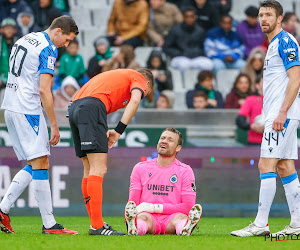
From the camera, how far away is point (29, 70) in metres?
7.22

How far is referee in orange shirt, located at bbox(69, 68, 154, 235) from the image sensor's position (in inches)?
A: 269

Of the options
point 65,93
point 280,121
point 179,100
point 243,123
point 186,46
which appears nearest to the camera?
point 280,121

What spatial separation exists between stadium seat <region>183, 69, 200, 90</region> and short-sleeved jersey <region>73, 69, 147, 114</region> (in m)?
8.09

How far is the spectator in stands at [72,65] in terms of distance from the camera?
1415 cm

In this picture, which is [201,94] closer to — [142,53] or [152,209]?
[142,53]

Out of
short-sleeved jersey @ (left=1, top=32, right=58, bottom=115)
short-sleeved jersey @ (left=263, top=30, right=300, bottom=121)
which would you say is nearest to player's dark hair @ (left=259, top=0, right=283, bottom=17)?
short-sleeved jersey @ (left=263, top=30, right=300, bottom=121)

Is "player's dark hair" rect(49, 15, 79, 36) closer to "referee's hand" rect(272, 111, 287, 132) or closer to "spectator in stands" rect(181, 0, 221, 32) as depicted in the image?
"referee's hand" rect(272, 111, 287, 132)

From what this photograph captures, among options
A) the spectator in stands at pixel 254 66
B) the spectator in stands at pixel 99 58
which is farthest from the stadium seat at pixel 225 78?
the spectator in stands at pixel 99 58

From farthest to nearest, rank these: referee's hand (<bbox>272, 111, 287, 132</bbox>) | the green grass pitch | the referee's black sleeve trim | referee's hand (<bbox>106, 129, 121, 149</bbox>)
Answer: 1. the referee's black sleeve trim
2. referee's hand (<bbox>106, 129, 121, 149</bbox>)
3. referee's hand (<bbox>272, 111, 287, 132</bbox>)
4. the green grass pitch

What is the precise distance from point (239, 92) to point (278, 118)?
689cm

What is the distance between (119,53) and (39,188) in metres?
7.33

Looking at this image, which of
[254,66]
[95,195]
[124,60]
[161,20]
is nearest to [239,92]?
[254,66]

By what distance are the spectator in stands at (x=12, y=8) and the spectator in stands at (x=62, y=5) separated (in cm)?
68

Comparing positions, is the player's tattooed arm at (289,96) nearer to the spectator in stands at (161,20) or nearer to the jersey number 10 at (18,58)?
the jersey number 10 at (18,58)
